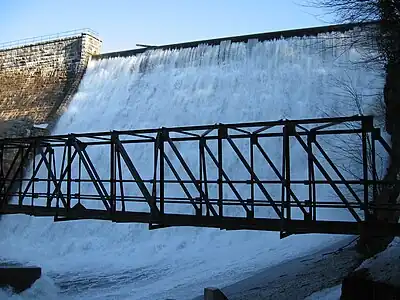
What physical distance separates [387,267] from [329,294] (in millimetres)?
1635

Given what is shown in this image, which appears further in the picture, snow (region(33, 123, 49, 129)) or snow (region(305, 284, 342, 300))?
snow (region(33, 123, 49, 129))

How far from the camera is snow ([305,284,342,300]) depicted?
8125mm

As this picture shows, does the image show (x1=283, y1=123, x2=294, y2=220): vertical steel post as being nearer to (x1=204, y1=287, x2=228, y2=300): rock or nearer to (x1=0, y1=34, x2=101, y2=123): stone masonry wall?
(x1=204, y1=287, x2=228, y2=300): rock

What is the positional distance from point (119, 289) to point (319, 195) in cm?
773

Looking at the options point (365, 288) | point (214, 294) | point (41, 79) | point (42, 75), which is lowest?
point (214, 294)

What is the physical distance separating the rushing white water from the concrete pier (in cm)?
27

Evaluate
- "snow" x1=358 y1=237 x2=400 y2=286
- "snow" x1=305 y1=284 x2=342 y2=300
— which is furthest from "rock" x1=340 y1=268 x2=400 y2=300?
"snow" x1=305 y1=284 x2=342 y2=300

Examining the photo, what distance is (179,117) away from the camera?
21953 millimetres

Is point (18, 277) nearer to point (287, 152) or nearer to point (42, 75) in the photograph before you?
point (287, 152)

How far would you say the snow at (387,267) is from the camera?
666cm

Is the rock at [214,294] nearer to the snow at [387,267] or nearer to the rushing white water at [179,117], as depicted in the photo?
the rushing white water at [179,117]

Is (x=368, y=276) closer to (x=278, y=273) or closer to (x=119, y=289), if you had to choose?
(x=278, y=273)

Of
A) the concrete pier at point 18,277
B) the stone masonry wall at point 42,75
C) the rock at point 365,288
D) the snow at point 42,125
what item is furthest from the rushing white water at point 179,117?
the rock at point 365,288

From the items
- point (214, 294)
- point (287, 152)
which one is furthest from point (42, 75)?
point (287, 152)
